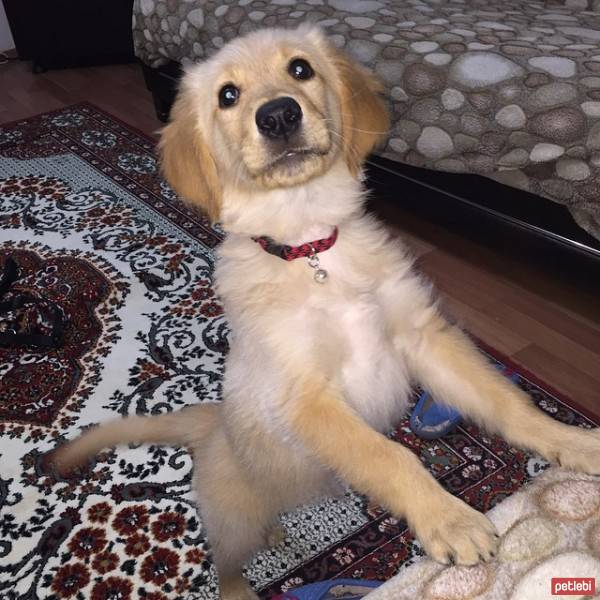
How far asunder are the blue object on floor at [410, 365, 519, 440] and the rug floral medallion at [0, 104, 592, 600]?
0.05 metres

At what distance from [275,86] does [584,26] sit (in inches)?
68.8

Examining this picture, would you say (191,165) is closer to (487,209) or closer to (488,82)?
(488,82)

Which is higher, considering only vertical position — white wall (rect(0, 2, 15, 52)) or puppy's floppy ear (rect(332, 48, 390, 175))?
puppy's floppy ear (rect(332, 48, 390, 175))

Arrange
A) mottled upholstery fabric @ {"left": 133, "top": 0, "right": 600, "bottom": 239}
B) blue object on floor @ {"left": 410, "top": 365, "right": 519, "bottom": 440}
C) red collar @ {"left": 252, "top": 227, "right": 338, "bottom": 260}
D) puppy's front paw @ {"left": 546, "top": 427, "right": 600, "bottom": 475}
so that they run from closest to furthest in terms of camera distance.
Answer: puppy's front paw @ {"left": 546, "top": 427, "right": 600, "bottom": 475} < red collar @ {"left": 252, "top": 227, "right": 338, "bottom": 260} < blue object on floor @ {"left": 410, "top": 365, "right": 519, "bottom": 440} < mottled upholstery fabric @ {"left": 133, "top": 0, "right": 600, "bottom": 239}

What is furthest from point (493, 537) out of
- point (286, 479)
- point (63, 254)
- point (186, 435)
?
point (63, 254)

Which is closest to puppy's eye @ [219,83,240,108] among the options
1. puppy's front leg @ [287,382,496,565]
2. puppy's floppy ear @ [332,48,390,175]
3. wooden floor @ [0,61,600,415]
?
puppy's floppy ear @ [332,48,390,175]

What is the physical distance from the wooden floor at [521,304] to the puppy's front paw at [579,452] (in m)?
0.89

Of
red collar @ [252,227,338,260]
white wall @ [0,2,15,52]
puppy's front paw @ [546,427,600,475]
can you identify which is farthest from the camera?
white wall @ [0,2,15,52]

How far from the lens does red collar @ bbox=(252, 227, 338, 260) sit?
152cm

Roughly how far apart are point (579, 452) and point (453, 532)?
0.93ft

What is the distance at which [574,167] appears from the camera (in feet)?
6.75

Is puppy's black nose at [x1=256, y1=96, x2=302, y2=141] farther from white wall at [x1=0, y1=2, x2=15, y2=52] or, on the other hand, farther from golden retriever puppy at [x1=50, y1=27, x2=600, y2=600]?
white wall at [x1=0, y1=2, x2=15, y2=52]

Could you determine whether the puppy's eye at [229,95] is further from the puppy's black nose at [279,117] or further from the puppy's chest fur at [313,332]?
the puppy's chest fur at [313,332]

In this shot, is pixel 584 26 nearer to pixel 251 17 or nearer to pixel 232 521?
pixel 251 17
